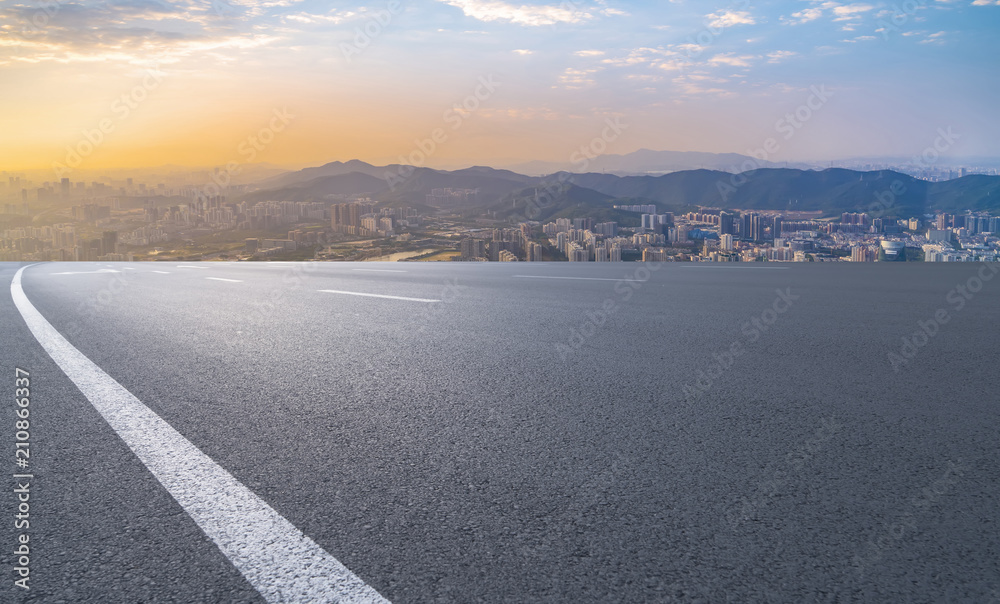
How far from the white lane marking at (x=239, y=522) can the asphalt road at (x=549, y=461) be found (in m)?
0.04

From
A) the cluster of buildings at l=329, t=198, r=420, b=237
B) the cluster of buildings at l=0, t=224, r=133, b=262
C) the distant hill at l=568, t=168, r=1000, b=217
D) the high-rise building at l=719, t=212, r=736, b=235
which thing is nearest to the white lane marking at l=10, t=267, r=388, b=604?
the distant hill at l=568, t=168, r=1000, b=217

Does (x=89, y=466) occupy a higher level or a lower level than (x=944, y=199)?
lower

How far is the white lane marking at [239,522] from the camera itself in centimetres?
165

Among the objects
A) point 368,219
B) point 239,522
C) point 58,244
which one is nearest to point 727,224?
point 368,219

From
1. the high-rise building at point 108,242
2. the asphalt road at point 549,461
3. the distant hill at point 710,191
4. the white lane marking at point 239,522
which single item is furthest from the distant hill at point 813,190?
the high-rise building at point 108,242

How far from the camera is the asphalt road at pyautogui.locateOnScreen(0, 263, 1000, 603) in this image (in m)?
1.72

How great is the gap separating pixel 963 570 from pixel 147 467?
2764 mm

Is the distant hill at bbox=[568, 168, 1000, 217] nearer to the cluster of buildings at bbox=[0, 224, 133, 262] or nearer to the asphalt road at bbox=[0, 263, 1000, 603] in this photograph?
the asphalt road at bbox=[0, 263, 1000, 603]

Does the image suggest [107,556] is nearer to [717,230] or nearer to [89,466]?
[89,466]

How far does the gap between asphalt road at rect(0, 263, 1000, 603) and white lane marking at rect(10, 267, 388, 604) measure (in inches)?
1.5

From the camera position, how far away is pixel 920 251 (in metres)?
19.9

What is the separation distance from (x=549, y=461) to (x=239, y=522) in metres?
1.15

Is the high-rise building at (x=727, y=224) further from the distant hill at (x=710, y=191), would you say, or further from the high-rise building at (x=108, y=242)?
the high-rise building at (x=108, y=242)

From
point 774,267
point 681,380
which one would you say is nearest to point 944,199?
point 774,267
